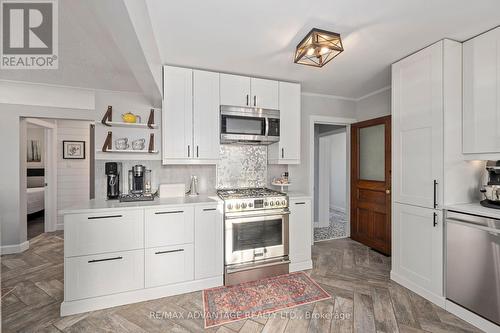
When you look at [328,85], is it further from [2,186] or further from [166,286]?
[2,186]

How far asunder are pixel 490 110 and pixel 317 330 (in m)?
2.61

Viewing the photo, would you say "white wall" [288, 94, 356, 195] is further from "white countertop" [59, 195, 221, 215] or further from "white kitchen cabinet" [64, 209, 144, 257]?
"white kitchen cabinet" [64, 209, 144, 257]

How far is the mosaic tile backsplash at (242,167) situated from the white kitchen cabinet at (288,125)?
11.2 inches

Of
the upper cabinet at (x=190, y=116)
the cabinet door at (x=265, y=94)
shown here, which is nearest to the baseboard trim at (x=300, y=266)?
the upper cabinet at (x=190, y=116)

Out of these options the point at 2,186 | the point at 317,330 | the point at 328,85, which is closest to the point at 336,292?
the point at 317,330

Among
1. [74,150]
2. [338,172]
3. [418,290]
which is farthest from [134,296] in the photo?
[338,172]

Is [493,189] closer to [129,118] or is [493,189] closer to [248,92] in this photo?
[248,92]

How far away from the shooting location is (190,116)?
2893mm

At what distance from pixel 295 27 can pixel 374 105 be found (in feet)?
8.09

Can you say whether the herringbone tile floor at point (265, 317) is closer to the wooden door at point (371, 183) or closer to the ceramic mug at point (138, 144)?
the wooden door at point (371, 183)

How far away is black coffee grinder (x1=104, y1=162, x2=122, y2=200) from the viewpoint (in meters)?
2.83

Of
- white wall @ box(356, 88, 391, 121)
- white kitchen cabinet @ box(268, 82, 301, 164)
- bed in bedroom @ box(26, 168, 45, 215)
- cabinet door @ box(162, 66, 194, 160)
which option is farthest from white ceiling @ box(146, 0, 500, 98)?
bed in bedroom @ box(26, 168, 45, 215)

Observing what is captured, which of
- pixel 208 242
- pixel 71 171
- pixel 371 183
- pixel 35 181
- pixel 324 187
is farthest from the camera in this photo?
pixel 35 181

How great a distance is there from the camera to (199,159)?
2957mm
